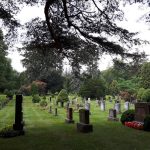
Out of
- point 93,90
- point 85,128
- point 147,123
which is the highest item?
point 93,90

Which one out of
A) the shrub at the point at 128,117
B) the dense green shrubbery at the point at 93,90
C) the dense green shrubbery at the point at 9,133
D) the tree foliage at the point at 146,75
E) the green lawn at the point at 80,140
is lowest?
the green lawn at the point at 80,140

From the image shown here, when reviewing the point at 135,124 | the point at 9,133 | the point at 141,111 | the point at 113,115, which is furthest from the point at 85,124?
the point at 113,115

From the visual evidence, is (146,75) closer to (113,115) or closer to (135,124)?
(113,115)

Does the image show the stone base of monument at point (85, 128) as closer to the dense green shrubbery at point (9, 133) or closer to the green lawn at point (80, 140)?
the green lawn at point (80, 140)

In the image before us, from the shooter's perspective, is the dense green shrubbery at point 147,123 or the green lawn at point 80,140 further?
the dense green shrubbery at point 147,123

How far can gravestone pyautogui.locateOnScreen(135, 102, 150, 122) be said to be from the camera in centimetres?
1805

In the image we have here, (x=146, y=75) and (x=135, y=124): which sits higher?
(x=146, y=75)

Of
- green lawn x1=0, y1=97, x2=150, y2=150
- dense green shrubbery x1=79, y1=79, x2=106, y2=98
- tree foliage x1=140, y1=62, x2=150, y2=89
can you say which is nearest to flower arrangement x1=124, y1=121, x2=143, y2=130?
green lawn x1=0, y1=97, x2=150, y2=150

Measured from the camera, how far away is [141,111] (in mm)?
18406

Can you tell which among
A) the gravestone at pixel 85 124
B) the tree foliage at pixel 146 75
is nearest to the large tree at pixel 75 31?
the gravestone at pixel 85 124

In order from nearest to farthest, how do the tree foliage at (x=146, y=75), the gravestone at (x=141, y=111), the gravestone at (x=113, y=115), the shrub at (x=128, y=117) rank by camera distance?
the gravestone at (x=141, y=111) < the shrub at (x=128, y=117) < the gravestone at (x=113, y=115) < the tree foliage at (x=146, y=75)

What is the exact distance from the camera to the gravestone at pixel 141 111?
59.2 ft

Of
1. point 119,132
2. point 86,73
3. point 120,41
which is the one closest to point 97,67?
point 86,73

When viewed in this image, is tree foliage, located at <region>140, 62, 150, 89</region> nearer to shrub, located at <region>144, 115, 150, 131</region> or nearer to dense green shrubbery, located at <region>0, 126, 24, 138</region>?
shrub, located at <region>144, 115, 150, 131</region>
